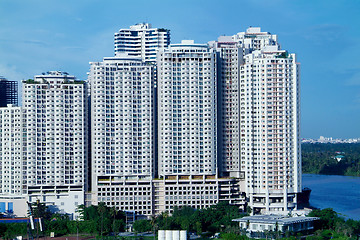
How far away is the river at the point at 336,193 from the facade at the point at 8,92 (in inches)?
1484

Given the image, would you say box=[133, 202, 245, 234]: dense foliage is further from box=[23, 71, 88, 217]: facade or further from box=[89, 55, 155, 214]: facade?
box=[23, 71, 88, 217]: facade

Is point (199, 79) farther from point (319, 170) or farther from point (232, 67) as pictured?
point (319, 170)

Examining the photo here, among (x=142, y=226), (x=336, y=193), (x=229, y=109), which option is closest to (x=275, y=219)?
(x=142, y=226)

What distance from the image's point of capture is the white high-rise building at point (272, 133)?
196ft

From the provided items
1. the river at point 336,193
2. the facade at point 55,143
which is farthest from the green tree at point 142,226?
the river at point 336,193

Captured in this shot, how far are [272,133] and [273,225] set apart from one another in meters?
10.8

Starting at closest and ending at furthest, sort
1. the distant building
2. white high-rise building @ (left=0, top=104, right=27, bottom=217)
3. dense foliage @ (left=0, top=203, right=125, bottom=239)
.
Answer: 1. the distant building
2. dense foliage @ (left=0, top=203, right=125, bottom=239)
3. white high-rise building @ (left=0, top=104, right=27, bottom=217)

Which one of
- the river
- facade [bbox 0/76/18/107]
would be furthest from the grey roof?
facade [bbox 0/76/18/107]

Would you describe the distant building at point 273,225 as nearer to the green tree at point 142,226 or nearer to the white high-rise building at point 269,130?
the white high-rise building at point 269,130

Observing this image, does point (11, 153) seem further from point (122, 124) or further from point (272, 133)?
point (272, 133)

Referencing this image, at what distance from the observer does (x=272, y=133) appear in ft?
196

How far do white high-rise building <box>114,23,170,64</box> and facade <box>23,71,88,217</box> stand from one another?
83.3 ft

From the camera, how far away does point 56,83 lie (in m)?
60.0

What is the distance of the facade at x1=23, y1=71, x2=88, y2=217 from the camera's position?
5900cm
